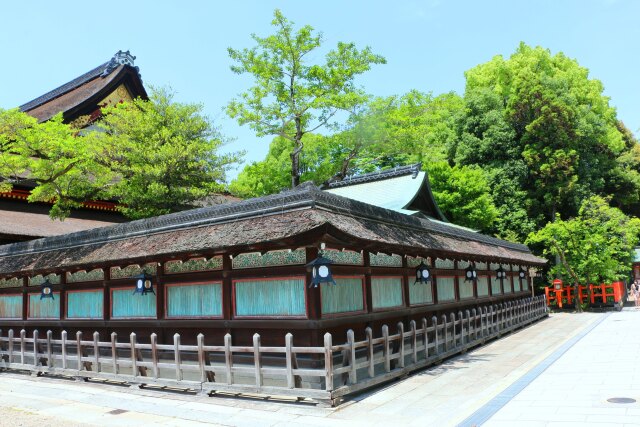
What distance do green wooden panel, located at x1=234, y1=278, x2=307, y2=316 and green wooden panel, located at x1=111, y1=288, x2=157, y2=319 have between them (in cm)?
332

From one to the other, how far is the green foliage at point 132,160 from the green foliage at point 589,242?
22.2 meters

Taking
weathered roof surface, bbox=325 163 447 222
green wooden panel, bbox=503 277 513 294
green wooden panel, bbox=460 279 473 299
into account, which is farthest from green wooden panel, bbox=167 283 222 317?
green wooden panel, bbox=503 277 513 294

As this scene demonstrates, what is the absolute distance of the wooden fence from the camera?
10.4 m

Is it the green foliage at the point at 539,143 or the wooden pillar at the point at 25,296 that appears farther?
the green foliage at the point at 539,143

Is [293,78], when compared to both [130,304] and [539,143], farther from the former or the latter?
[539,143]

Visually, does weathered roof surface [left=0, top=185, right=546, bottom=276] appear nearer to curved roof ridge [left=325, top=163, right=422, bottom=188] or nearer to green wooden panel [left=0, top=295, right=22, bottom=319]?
green wooden panel [left=0, top=295, right=22, bottom=319]

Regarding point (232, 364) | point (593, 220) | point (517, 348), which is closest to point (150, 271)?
point (232, 364)

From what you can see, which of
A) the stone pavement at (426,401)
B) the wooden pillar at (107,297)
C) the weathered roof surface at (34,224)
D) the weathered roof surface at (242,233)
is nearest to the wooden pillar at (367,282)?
the weathered roof surface at (242,233)

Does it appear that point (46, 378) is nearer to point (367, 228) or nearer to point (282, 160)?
point (367, 228)

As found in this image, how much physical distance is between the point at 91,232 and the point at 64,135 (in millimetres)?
5107

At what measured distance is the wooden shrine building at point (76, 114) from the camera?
69.8ft

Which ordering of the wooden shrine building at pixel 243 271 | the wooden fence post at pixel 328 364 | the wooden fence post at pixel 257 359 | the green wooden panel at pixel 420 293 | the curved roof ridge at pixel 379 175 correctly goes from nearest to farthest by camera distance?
the wooden fence post at pixel 328 364
the wooden fence post at pixel 257 359
the wooden shrine building at pixel 243 271
the green wooden panel at pixel 420 293
the curved roof ridge at pixel 379 175

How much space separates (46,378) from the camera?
15.2 metres

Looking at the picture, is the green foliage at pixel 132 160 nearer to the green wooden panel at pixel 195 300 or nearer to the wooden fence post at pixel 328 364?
the green wooden panel at pixel 195 300
